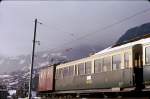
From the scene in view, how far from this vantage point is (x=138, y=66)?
18.0m

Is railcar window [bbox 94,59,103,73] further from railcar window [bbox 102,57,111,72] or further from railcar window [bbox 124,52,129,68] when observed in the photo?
railcar window [bbox 124,52,129,68]

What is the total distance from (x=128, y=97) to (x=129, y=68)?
4.83ft

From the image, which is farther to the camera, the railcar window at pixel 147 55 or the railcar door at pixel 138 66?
the railcar door at pixel 138 66

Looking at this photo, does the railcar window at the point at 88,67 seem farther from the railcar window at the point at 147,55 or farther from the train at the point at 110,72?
the railcar window at the point at 147,55

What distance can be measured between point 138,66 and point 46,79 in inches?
593

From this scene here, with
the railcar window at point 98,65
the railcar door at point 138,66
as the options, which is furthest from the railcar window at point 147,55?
the railcar window at point 98,65

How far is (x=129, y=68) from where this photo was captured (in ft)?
60.0

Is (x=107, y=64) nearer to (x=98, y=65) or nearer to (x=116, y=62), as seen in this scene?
(x=116, y=62)

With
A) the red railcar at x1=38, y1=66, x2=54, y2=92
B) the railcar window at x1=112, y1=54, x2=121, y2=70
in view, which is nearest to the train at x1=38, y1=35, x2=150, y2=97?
the railcar window at x1=112, y1=54, x2=121, y2=70

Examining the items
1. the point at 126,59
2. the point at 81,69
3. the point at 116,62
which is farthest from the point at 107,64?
the point at 81,69

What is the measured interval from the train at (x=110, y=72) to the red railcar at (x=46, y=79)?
48.9 inches

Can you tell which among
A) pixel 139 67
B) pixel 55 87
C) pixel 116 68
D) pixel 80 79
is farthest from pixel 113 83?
pixel 55 87

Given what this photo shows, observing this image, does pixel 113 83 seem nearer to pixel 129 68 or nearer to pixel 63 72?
pixel 129 68

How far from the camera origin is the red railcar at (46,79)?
30281 mm
